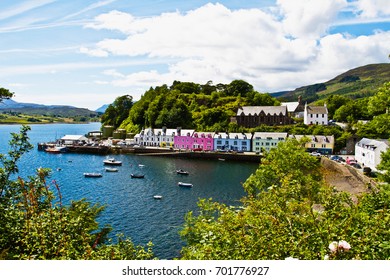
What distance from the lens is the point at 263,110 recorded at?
5319 cm

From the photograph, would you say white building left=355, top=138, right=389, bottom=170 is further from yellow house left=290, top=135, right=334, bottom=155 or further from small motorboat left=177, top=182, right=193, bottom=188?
small motorboat left=177, top=182, right=193, bottom=188

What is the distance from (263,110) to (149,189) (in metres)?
32.8

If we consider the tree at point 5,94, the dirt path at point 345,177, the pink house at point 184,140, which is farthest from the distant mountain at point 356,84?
the tree at point 5,94

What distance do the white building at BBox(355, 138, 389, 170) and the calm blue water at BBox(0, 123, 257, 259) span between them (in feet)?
34.8

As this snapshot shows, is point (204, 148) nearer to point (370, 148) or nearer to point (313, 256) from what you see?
point (370, 148)

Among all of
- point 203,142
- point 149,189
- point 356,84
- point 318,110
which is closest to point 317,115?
point 318,110

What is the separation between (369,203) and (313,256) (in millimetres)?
2596

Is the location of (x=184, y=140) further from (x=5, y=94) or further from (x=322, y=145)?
(x=5, y=94)

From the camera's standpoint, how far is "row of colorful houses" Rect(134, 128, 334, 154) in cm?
4084

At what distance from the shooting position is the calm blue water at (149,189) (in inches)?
630

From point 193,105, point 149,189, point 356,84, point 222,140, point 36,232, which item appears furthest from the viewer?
point 356,84

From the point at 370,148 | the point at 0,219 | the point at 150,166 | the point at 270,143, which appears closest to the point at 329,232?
the point at 0,219

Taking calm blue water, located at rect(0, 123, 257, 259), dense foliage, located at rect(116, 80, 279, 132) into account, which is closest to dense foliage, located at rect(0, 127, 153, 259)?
calm blue water, located at rect(0, 123, 257, 259)

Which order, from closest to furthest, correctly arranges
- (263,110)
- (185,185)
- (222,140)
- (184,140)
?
(185,185), (222,140), (184,140), (263,110)
